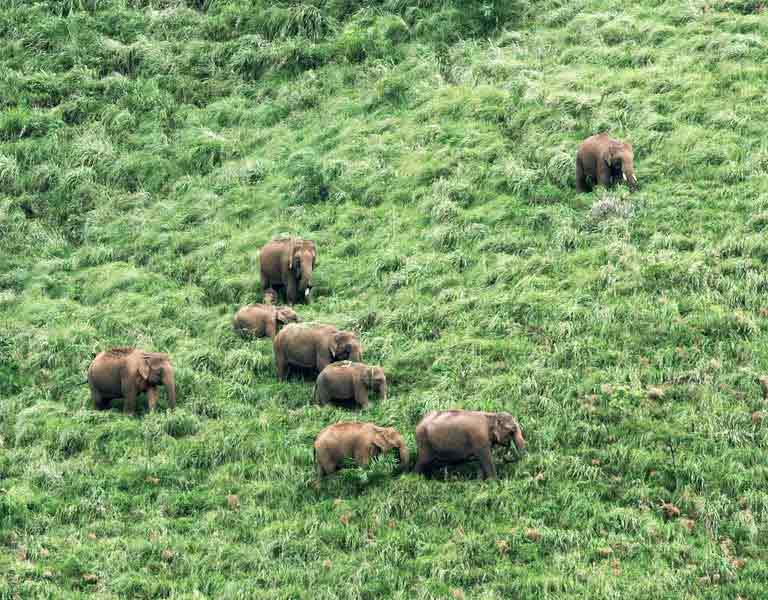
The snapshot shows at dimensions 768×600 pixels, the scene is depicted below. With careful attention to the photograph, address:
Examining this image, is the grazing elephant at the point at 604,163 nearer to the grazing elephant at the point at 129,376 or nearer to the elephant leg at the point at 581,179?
the elephant leg at the point at 581,179

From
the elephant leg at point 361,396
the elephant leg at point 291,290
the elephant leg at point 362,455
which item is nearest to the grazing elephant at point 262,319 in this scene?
the elephant leg at point 291,290

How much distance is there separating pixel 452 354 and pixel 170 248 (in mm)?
7389

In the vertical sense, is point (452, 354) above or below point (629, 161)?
below

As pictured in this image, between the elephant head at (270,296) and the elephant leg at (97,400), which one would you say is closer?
the elephant leg at (97,400)

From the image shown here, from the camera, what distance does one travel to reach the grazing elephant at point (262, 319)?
60.0 ft

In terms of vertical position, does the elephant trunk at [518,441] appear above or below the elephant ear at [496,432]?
below

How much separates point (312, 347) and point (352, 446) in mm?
2745

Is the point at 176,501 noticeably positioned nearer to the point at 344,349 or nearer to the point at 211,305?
the point at 344,349

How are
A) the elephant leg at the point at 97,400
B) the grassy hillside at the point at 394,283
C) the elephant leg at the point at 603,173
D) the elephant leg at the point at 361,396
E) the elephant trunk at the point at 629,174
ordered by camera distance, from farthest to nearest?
1. the elephant leg at the point at 603,173
2. the elephant trunk at the point at 629,174
3. the elephant leg at the point at 97,400
4. the elephant leg at the point at 361,396
5. the grassy hillside at the point at 394,283

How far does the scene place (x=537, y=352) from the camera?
16.4m

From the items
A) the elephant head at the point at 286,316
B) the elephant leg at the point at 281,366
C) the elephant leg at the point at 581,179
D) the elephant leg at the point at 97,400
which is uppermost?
the elephant leg at the point at 581,179

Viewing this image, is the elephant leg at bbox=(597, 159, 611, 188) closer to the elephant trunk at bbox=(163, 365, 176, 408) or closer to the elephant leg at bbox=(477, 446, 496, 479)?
the elephant leg at bbox=(477, 446, 496, 479)

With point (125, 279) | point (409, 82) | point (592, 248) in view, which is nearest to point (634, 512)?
point (592, 248)

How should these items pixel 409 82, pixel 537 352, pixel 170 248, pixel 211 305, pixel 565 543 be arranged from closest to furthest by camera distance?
pixel 565 543 → pixel 537 352 → pixel 211 305 → pixel 170 248 → pixel 409 82
